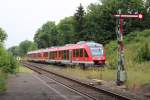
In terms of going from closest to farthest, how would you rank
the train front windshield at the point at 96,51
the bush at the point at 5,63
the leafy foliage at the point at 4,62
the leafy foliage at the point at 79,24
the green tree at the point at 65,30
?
the leafy foliage at the point at 4,62 < the bush at the point at 5,63 < the train front windshield at the point at 96,51 < the leafy foliage at the point at 79,24 < the green tree at the point at 65,30

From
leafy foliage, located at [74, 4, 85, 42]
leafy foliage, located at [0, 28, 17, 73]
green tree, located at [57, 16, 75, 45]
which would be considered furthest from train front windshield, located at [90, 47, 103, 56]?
green tree, located at [57, 16, 75, 45]

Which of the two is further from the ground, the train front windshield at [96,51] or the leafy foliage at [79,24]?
the leafy foliage at [79,24]

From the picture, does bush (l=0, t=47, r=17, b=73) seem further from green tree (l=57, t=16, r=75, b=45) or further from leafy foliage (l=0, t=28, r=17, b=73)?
green tree (l=57, t=16, r=75, b=45)

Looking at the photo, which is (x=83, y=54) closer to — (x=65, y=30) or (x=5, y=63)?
(x=5, y=63)

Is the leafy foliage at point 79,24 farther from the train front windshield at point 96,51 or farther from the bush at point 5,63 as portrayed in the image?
the bush at point 5,63

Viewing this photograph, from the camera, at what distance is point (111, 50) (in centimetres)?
6488

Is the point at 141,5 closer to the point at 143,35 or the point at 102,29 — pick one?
the point at 102,29

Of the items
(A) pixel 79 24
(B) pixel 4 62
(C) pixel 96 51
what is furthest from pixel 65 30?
(B) pixel 4 62

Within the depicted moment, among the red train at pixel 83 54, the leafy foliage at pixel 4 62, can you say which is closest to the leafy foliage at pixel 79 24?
the red train at pixel 83 54

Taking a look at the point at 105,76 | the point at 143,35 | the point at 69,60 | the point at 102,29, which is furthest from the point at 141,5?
the point at 105,76

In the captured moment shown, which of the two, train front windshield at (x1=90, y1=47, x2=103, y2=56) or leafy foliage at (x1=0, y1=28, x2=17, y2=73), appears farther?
train front windshield at (x1=90, y1=47, x2=103, y2=56)

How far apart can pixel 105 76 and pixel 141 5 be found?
59954 millimetres

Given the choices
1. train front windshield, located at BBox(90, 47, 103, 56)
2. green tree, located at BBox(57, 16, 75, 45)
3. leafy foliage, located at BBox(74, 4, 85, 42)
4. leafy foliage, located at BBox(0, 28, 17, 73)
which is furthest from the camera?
green tree, located at BBox(57, 16, 75, 45)

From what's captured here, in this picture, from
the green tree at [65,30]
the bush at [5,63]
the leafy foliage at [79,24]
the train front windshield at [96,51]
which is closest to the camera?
the bush at [5,63]
